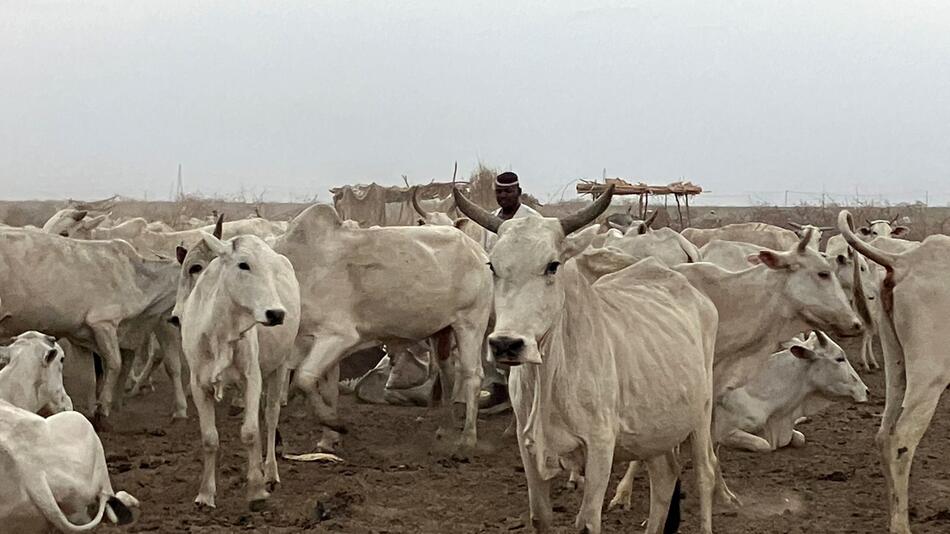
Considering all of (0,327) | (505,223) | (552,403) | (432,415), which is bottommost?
(432,415)

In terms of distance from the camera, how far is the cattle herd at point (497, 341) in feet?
15.7

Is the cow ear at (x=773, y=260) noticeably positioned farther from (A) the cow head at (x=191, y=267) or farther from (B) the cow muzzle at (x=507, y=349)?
(A) the cow head at (x=191, y=267)

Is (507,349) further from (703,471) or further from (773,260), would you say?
(773,260)

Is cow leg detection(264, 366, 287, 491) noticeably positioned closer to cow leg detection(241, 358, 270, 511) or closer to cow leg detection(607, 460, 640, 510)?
cow leg detection(241, 358, 270, 511)

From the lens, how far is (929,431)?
29.5 feet

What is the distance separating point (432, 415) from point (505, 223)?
5.66 metres

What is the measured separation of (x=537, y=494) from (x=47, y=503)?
6.53ft

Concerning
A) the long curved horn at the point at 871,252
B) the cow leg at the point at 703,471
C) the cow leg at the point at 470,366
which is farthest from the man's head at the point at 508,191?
the cow leg at the point at 703,471

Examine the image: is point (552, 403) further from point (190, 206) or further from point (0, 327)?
point (190, 206)

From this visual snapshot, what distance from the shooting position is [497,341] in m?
4.38

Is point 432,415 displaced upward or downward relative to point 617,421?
downward

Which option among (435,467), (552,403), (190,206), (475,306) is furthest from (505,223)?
(190,206)

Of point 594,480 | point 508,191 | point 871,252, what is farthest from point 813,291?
point 594,480

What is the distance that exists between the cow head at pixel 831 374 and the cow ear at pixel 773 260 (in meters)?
1.61
